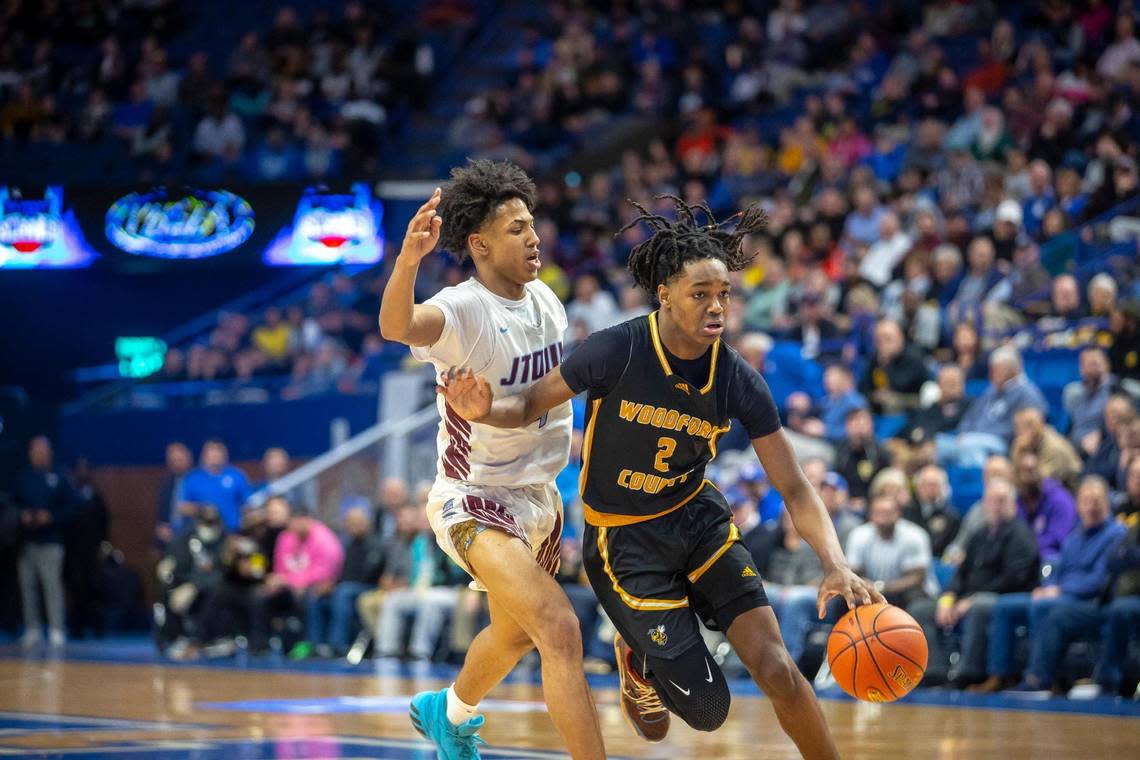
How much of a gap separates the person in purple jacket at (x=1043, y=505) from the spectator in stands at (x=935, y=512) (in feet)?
1.72

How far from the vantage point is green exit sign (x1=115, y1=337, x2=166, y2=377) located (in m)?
21.2

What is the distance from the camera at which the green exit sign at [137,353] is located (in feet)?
69.7

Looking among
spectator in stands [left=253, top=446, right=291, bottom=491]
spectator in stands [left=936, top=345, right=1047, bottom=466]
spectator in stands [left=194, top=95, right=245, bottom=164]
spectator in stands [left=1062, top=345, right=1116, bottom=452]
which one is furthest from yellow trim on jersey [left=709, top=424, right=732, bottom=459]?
spectator in stands [left=194, top=95, right=245, bottom=164]

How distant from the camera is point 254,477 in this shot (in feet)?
57.4

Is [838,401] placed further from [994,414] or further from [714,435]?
[714,435]

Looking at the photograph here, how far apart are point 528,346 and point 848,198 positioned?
33.9ft

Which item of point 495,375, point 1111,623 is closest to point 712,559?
point 495,375

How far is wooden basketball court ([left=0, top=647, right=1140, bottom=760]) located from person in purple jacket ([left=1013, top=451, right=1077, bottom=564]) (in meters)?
1.44

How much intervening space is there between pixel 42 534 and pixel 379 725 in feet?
29.3

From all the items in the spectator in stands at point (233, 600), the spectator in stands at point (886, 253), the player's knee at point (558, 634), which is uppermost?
the spectator in stands at point (886, 253)

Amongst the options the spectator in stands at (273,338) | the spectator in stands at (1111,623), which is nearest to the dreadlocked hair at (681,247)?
the spectator in stands at (1111,623)

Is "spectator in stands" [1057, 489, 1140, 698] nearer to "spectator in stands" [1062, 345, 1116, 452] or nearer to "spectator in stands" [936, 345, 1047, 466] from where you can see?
"spectator in stands" [1062, 345, 1116, 452]

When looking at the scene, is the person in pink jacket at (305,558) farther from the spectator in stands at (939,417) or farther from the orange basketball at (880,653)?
the orange basketball at (880,653)

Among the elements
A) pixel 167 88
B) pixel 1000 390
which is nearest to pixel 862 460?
pixel 1000 390
